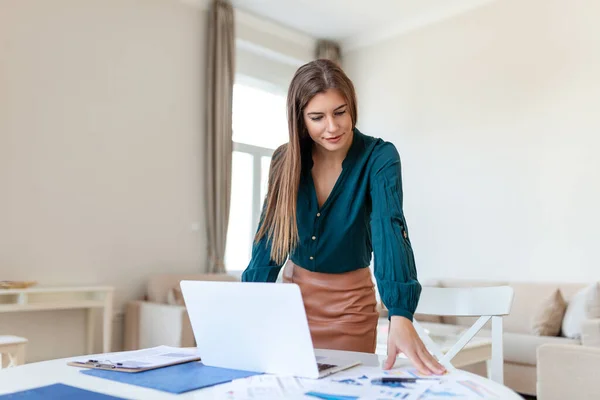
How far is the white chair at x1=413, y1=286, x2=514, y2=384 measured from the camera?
1.67 m

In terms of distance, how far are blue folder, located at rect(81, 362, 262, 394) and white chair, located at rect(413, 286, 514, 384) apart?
2.31ft

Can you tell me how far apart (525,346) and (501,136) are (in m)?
1.94

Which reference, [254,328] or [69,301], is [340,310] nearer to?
[254,328]

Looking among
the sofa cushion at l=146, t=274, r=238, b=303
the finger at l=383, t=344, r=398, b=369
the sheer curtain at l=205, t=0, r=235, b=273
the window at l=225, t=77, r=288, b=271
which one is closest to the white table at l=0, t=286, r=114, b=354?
the sofa cushion at l=146, t=274, r=238, b=303

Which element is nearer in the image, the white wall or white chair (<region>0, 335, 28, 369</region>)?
white chair (<region>0, 335, 28, 369</region>)

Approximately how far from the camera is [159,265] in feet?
16.0

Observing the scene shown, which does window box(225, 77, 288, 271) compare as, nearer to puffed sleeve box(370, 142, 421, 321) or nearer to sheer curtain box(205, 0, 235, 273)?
sheer curtain box(205, 0, 235, 273)

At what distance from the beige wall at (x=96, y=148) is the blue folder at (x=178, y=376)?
325cm

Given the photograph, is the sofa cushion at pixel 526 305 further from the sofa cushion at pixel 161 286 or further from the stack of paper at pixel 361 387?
the stack of paper at pixel 361 387

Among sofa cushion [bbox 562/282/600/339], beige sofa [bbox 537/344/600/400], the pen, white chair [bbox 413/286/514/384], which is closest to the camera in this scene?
the pen

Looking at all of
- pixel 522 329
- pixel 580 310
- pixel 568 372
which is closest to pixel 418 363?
pixel 568 372

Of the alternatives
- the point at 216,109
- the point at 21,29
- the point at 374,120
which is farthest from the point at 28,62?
the point at 374,120

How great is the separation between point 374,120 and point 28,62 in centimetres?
342

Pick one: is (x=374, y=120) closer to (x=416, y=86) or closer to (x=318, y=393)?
(x=416, y=86)
